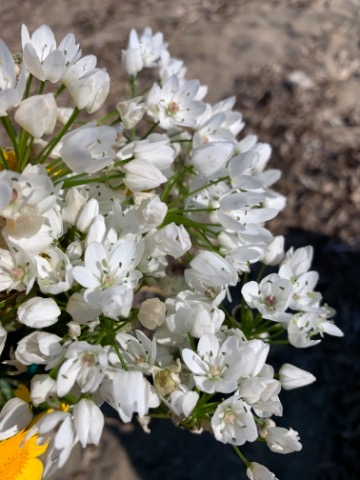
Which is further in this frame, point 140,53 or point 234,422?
point 140,53

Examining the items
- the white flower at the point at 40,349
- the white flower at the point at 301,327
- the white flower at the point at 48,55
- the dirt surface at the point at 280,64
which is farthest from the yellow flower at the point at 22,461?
the dirt surface at the point at 280,64

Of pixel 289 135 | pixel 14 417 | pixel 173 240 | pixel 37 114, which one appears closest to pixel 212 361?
pixel 173 240

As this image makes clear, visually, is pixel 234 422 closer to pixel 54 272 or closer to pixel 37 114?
pixel 54 272

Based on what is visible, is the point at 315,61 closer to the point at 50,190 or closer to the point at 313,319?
the point at 313,319

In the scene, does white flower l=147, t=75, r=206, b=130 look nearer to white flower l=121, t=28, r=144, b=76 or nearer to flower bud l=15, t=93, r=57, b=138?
white flower l=121, t=28, r=144, b=76

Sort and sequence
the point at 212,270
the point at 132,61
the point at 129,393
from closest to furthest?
1. the point at 129,393
2. the point at 212,270
3. the point at 132,61

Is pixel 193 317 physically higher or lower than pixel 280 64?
higher
